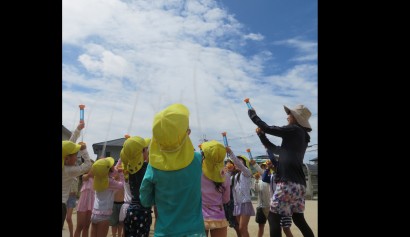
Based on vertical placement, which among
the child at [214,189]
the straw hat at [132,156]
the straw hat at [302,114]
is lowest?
the child at [214,189]

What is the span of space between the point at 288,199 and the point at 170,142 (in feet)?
5.41

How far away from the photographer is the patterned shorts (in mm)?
4594

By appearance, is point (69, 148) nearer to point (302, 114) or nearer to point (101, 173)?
point (101, 173)

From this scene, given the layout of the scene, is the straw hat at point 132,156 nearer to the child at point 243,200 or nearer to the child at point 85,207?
the child at point 85,207

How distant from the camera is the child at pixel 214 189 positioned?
5562 mm

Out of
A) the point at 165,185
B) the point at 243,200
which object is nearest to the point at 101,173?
the point at 165,185

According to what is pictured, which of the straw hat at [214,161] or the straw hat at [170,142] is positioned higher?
the straw hat at [170,142]

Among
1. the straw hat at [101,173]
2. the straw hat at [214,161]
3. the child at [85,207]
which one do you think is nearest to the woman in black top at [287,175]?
the straw hat at [214,161]

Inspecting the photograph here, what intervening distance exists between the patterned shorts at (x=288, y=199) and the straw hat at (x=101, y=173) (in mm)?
3208

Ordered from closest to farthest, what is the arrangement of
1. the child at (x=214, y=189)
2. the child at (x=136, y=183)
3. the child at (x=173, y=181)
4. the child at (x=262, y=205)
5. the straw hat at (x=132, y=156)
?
the child at (x=173, y=181), the child at (x=136, y=183), the straw hat at (x=132, y=156), the child at (x=214, y=189), the child at (x=262, y=205)

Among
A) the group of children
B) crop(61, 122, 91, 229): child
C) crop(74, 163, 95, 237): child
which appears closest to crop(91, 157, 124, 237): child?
the group of children

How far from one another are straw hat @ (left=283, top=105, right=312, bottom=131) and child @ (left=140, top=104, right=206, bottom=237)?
1525 mm
